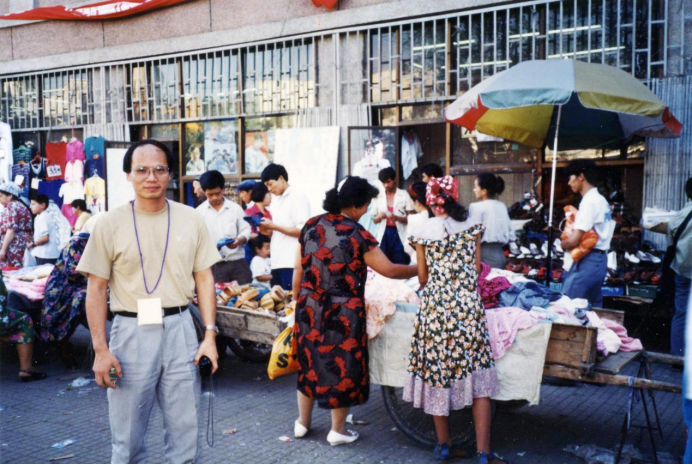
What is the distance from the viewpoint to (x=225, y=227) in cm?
720

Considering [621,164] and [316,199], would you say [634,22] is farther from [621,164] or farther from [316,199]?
[316,199]

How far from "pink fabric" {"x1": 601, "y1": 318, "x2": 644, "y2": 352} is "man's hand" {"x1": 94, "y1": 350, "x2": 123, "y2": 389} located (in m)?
3.63

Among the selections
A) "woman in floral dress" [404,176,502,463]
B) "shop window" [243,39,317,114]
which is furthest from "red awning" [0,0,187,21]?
"woman in floral dress" [404,176,502,463]

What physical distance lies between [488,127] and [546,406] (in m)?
3.61

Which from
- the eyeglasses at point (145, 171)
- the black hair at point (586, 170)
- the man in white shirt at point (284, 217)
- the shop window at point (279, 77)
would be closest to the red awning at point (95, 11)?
the shop window at point (279, 77)

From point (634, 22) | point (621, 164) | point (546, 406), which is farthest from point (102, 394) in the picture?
point (634, 22)

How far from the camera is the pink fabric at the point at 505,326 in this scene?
434 cm

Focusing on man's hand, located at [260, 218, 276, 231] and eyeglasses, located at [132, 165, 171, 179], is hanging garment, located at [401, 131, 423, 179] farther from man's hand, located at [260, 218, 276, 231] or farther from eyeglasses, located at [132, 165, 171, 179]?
eyeglasses, located at [132, 165, 171, 179]

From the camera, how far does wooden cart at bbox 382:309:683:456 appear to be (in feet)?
13.6

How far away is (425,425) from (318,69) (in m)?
7.37

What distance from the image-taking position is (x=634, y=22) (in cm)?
821

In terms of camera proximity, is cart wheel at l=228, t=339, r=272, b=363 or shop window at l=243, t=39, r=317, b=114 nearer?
cart wheel at l=228, t=339, r=272, b=363

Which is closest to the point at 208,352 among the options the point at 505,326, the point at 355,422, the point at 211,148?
the point at 505,326

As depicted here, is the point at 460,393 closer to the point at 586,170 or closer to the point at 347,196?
the point at 347,196
